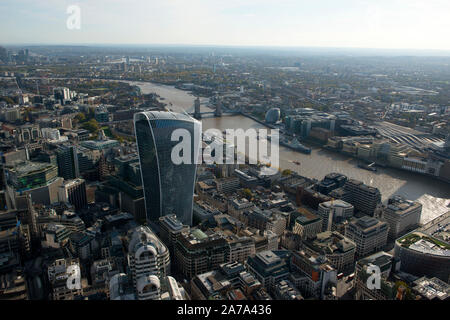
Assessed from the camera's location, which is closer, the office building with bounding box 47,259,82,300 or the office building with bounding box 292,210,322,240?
the office building with bounding box 47,259,82,300

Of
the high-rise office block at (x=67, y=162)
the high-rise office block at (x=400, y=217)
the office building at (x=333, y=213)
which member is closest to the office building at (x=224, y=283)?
the office building at (x=333, y=213)

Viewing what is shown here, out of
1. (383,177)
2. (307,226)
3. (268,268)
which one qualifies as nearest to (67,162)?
(307,226)

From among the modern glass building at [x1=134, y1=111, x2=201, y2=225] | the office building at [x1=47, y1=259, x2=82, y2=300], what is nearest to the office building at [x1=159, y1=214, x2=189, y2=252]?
the modern glass building at [x1=134, y1=111, x2=201, y2=225]

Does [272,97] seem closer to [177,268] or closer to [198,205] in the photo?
[198,205]

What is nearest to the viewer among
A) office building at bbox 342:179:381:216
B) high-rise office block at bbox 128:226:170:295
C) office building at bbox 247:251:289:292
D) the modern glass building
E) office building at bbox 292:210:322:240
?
high-rise office block at bbox 128:226:170:295

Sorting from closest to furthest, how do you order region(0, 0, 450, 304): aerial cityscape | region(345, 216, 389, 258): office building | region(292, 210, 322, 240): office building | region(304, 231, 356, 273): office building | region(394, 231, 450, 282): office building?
region(0, 0, 450, 304): aerial cityscape
region(394, 231, 450, 282): office building
region(304, 231, 356, 273): office building
region(345, 216, 389, 258): office building
region(292, 210, 322, 240): office building

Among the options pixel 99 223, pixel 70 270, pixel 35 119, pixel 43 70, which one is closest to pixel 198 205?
pixel 99 223

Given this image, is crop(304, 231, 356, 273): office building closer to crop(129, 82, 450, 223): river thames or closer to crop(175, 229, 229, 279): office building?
crop(175, 229, 229, 279): office building

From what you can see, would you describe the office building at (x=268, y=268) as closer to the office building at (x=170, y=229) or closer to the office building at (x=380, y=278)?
the office building at (x=380, y=278)
